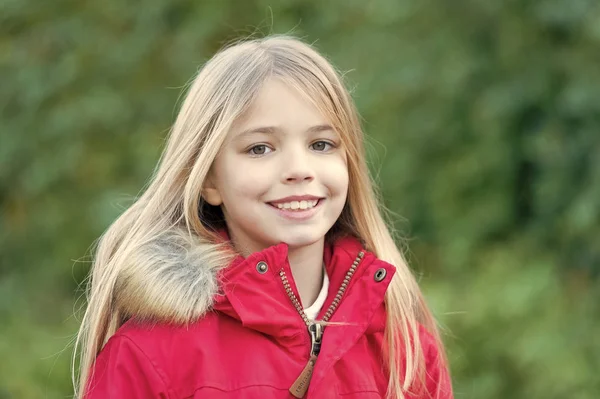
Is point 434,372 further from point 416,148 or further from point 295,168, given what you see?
→ point 416,148

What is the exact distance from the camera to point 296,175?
2.50 m

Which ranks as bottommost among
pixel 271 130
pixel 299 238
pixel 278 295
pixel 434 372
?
pixel 434 372

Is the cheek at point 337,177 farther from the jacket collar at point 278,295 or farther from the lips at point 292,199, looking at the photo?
the jacket collar at point 278,295

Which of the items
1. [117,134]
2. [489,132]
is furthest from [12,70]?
[489,132]

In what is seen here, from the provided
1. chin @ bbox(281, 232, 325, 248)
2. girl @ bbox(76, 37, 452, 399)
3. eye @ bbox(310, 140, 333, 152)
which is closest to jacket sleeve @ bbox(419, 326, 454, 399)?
girl @ bbox(76, 37, 452, 399)

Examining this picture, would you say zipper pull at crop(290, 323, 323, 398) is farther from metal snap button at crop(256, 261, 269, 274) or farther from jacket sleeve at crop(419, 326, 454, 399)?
jacket sleeve at crop(419, 326, 454, 399)

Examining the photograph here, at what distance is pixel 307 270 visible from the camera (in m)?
2.67

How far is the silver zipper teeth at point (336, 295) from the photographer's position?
8.31 ft

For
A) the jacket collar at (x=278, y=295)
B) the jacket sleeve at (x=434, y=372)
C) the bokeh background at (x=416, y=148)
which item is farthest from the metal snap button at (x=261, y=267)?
the bokeh background at (x=416, y=148)

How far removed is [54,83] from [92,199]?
639mm

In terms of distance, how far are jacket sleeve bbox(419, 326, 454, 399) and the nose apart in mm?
577

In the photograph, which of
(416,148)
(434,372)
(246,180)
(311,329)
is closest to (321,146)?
(246,180)

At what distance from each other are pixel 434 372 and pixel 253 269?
597mm

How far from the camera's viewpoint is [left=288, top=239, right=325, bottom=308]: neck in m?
2.65
